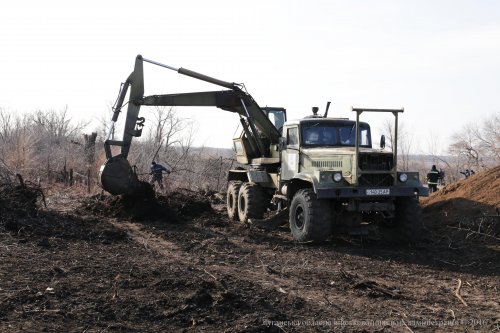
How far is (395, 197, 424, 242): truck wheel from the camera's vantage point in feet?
35.1

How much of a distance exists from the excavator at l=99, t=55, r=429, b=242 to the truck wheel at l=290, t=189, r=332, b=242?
2 centimetres

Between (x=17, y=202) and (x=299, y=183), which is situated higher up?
(x=299, y=183)

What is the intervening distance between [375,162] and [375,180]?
0.34 metres

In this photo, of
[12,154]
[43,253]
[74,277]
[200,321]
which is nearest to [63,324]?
[200,321]

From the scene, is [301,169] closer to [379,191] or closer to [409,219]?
[379,191]

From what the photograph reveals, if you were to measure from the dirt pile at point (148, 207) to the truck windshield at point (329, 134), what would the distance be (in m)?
3.94

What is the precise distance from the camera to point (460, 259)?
9.59 metres

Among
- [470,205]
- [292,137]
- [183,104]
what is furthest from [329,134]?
[183,104]

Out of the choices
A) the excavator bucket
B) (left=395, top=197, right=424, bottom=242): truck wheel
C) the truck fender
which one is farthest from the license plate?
the excavator bucket

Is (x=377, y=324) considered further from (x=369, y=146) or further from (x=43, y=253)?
(x=369, y=146)

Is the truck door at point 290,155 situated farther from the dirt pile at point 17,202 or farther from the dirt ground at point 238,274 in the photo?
the dirt pile at point 17,202

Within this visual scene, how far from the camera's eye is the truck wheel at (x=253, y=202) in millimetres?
13172

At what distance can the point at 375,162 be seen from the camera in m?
10.5

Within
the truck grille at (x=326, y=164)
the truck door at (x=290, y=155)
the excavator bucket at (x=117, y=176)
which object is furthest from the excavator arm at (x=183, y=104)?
the truck grille at (x=326, y=164)
